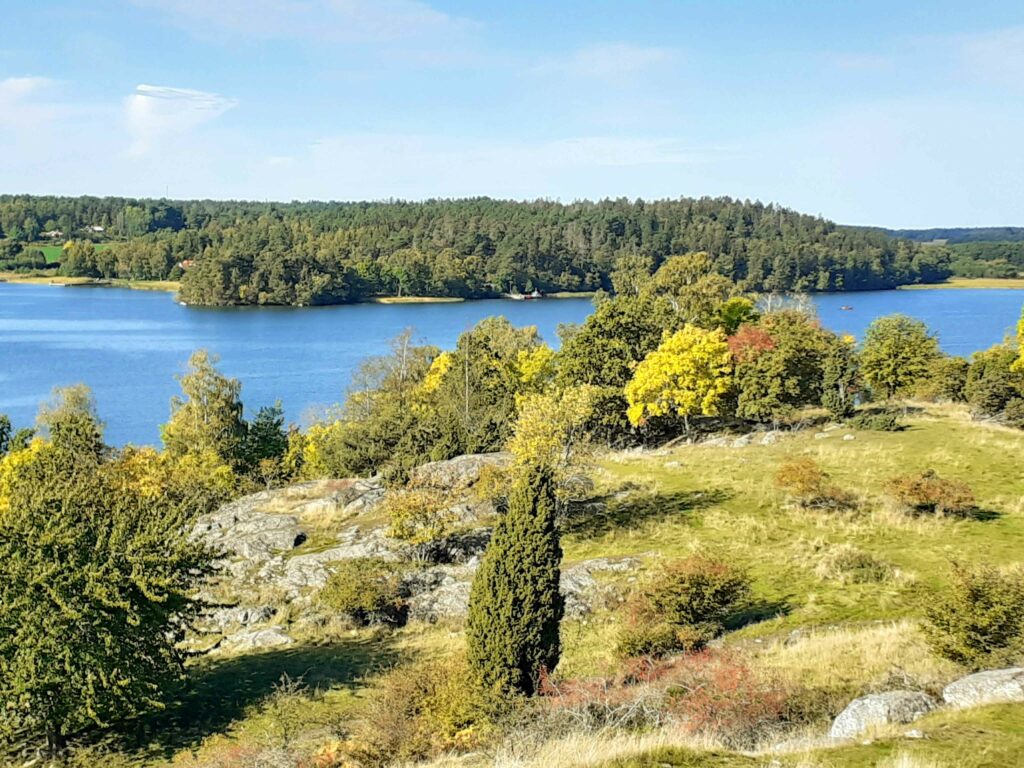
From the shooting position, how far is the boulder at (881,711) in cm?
1082

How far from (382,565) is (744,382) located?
25.1 meters

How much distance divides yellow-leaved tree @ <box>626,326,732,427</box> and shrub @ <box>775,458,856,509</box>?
1462 centimetres

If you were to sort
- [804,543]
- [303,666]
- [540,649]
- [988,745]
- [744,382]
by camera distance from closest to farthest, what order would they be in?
[988,745], [540,649], [303,666], [804,543], [744,382]

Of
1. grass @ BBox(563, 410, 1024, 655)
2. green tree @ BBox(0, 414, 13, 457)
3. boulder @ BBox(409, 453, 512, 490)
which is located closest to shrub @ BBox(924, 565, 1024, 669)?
grass @ BBox(563, 410, 1024, 655)

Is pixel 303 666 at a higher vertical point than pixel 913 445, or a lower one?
lower

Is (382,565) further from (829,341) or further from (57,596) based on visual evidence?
(829,341)

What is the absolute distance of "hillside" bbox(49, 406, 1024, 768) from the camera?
36.9 ft

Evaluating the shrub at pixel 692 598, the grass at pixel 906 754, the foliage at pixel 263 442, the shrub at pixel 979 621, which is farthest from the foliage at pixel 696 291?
the grass at pixel 906 754

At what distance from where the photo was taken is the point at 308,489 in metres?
36.9

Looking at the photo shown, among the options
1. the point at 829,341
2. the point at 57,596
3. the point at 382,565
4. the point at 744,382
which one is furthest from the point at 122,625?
the point at 829,341

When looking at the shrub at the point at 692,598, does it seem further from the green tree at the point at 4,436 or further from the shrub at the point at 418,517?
the green tree at the point at 4,436

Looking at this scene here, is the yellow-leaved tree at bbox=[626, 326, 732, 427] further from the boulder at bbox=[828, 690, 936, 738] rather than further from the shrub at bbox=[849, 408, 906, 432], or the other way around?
the boulder at bbox=[828, 690, 936, 738]

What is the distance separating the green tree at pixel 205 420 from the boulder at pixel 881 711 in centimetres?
4837

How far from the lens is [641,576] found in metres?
23.0
